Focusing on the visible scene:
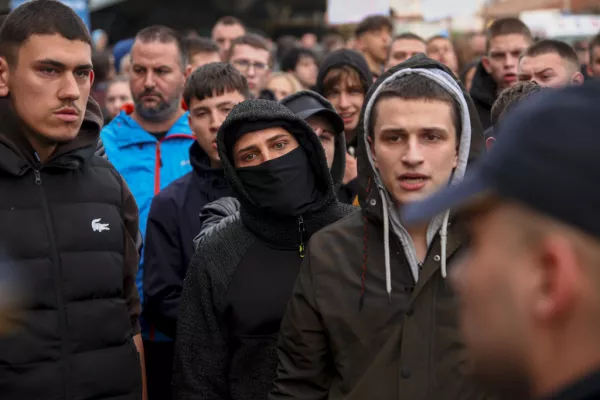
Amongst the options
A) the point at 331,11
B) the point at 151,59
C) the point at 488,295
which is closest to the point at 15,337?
the point at 488,295

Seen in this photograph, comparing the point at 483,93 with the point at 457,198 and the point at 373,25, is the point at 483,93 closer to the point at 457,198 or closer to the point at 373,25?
the point at 373,25

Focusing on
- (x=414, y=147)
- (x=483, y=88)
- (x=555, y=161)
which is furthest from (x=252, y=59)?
(x=555, y=161)

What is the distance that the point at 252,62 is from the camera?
844 cm

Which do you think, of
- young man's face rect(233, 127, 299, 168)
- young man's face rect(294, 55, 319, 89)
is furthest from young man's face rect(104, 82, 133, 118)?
young man's face rect(233, 127, 299, 168)

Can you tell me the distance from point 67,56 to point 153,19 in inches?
961

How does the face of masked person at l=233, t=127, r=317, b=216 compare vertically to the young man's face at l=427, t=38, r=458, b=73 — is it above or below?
above

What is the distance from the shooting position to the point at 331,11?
41.6 feet

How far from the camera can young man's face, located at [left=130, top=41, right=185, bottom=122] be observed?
6.08 meters

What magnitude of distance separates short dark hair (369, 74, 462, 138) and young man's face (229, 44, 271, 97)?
4.98 meters

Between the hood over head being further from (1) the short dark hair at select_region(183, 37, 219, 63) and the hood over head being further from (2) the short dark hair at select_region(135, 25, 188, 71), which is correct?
(1) the short dark hair at select_region(183, 37, 219, 63)

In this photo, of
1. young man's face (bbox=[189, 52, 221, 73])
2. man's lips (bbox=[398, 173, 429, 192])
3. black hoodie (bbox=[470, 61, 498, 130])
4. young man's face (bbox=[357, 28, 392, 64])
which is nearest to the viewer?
man's lips (bbox=[398, 173, 429, 192])

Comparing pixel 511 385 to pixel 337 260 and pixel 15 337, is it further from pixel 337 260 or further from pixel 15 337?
pixel 15 337

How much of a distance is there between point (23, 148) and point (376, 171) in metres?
1.38

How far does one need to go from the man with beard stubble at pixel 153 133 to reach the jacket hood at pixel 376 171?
7.23ft
